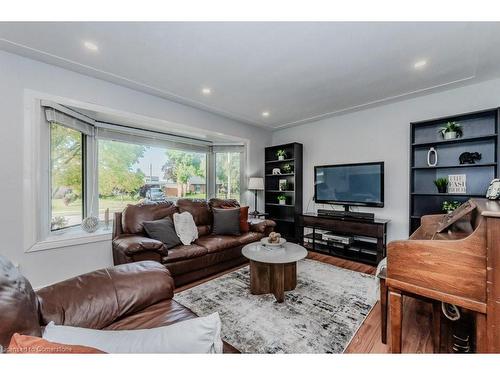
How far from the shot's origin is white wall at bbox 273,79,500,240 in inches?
110

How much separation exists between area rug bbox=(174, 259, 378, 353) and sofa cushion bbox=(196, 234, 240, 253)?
1.18 feet

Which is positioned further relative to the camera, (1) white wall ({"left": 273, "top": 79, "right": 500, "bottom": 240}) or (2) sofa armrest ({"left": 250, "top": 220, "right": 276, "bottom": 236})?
(2) sofa armrest ({"left": 250, "top": 220, "right": 276, "bottom": 236})

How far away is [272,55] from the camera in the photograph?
2105 millimetres

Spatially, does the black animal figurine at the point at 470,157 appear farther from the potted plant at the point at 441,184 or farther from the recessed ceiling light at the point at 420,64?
the recessed ceiling light at the point at 420,64

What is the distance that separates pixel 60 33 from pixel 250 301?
293 cm

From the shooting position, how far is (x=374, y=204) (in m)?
3.37

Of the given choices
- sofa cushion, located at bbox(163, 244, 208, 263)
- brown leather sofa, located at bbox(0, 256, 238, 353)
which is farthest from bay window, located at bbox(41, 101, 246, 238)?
brown leather sofa, located at bbox(0, 256, 238, 353)

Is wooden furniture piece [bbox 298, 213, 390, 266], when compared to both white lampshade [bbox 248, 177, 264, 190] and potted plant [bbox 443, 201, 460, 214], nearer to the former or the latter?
potted plant [bbox 443, 201, 460, 214]

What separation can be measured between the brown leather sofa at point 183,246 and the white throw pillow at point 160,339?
4.86 ft

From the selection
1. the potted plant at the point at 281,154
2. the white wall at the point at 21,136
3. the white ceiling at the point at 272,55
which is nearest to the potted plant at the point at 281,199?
the potted plant at the point at 281,154

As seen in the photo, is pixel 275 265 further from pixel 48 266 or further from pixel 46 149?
pixel 46 149

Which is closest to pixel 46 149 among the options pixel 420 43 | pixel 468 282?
pixel 468 282

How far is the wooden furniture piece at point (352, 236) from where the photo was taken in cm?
309
